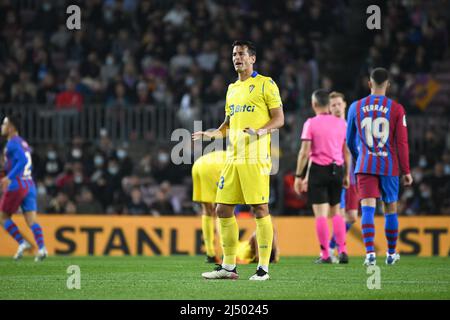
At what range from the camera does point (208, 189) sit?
13703 millimetres

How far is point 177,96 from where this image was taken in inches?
862

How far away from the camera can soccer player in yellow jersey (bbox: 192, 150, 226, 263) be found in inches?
538

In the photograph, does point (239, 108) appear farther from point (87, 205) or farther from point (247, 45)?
point (87, 205)

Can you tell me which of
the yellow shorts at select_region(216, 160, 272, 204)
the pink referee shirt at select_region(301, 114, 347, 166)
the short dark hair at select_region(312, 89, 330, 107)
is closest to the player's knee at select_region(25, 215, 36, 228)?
the pink referee shirt at select_region(301, 114, 347, 166)

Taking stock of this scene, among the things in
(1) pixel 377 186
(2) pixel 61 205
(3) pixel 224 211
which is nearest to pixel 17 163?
(2) pixel 61 205

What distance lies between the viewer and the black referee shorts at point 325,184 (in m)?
13.1

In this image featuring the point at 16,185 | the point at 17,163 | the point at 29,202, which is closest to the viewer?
the point at 17,163

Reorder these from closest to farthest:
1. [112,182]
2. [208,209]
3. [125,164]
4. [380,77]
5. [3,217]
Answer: [380,77], [208,209], [3,217], [112,182], [125,164]

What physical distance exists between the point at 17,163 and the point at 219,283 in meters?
6.23

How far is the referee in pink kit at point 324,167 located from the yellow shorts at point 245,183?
333 centimetres

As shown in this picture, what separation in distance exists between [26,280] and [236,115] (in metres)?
2.78

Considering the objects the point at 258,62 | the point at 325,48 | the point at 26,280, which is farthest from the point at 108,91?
the point at 26,280
